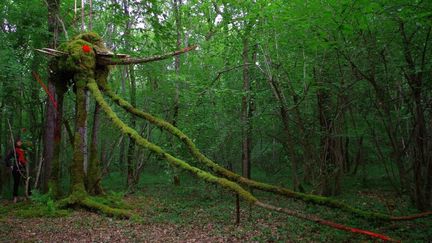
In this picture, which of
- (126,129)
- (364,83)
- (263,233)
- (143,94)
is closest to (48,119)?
(126,129)

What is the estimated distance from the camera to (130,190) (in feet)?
47.2

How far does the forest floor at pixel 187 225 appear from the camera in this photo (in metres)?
6.40

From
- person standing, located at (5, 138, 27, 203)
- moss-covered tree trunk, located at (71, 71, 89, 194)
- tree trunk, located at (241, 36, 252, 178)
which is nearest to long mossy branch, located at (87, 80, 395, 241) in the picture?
moss-covered tree trunk, located at (71, 71, 89, 194)

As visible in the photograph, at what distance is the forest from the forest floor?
4cm

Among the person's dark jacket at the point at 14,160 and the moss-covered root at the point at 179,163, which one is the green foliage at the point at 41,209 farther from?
the moss-covered root at the point at 179,163

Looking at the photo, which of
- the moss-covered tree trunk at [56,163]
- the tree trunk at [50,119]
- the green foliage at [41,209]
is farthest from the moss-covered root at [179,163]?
the tree trunk at [50,119]

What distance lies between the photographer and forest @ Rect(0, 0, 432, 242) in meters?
6.62

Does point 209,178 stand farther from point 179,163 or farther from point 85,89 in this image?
point 85,89

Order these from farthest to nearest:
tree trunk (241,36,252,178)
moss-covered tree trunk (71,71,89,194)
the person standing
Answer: tree trunk (241,36,252,178) < the person standing < moss-covered tree trunk (71,71,89,194)

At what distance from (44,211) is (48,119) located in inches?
142

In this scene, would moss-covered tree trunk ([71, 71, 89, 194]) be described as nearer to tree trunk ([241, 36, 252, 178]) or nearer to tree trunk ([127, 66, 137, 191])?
tree trunk ([127, 66, 137, 191])

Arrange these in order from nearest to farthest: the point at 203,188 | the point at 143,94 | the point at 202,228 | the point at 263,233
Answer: the point at 263,233, the point at 202,228, the point at 203,188, the point at 143,94

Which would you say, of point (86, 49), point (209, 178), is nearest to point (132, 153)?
point (86, 49)

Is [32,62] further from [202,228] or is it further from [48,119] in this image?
[202,228]
